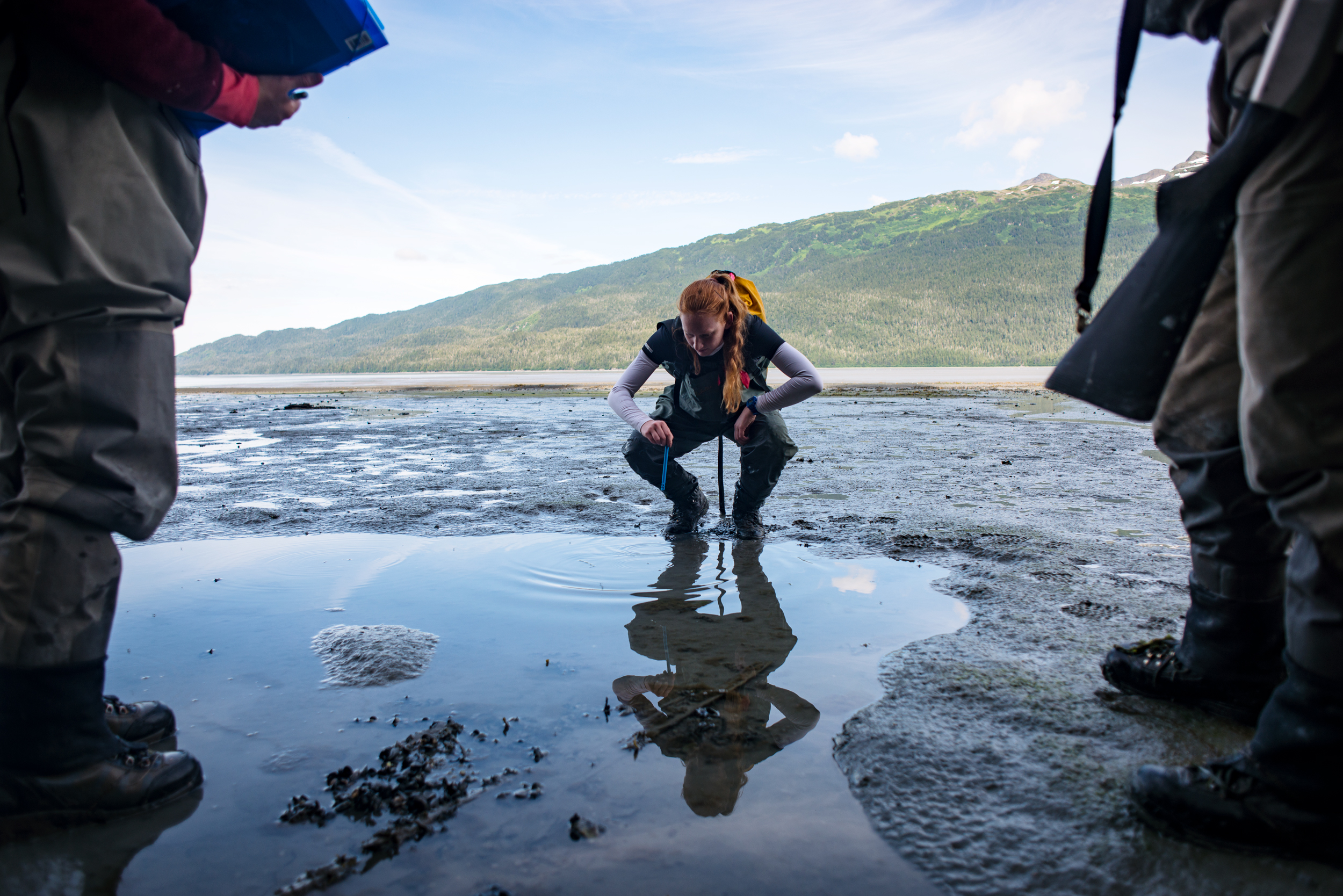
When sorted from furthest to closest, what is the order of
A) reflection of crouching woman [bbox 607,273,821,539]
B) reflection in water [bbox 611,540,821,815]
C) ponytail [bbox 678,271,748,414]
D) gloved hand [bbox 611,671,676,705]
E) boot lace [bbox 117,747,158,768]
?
reflection of crouching woman [bbox 607,273,821,539] → ponytail [bbox 678,271,748,414] → gloved hand [bbox 611,671,676,705] → reflection in water [bbox 611,540,821,815] → boot lace [bbox 117,747,158,768]

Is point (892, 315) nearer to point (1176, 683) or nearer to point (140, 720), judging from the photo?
point (1176, 683)

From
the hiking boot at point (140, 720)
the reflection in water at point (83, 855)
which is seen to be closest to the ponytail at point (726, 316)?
the hiking boot at point (140, 720)

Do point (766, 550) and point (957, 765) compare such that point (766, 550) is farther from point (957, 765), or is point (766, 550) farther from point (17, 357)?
point (17, 357)

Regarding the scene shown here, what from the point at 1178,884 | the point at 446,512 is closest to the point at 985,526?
the point at 1178,884

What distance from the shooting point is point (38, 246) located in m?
1.50

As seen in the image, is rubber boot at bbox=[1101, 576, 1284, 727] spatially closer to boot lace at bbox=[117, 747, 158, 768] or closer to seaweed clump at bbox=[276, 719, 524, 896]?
seaweed clump at bbox=[276, 719, 524, 896]

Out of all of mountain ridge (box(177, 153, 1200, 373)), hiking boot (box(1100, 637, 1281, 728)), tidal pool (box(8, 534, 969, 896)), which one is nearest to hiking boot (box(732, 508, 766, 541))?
tidal pool (box(8, 534, 969, 896))

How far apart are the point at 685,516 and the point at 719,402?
733 millimetres

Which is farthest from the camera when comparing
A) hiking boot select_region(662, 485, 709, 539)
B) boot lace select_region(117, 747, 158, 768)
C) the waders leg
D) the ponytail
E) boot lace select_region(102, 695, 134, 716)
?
the waders leg

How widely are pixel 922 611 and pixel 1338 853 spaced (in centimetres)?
156

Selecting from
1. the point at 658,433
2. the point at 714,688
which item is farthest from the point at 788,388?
the point at 714,688

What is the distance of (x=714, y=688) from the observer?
217 centimetres

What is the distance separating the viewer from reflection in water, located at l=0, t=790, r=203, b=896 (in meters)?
1.30

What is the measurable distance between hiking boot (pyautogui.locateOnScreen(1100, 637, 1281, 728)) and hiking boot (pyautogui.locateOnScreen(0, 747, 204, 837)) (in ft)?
7.95
